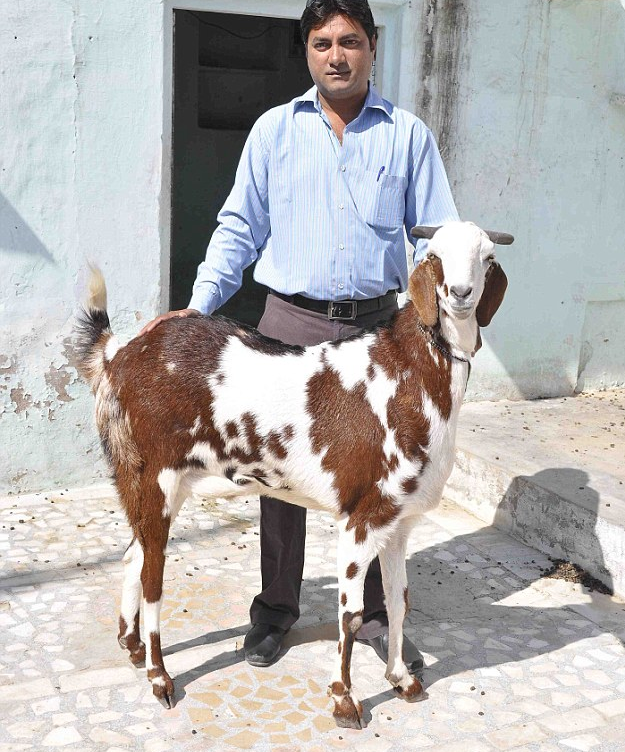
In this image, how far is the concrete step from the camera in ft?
15.8

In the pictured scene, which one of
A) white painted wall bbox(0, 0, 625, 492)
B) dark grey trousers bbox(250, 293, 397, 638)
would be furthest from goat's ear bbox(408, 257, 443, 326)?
white painted wall bbox(0, 0, 625, 492)

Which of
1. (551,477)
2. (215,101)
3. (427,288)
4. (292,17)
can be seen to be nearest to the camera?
(427,288)

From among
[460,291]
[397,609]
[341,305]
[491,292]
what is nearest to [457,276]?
[460,291]

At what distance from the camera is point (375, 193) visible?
3799mm

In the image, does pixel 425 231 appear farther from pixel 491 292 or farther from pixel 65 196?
pixel 65 196

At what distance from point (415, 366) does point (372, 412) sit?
0.22 meters

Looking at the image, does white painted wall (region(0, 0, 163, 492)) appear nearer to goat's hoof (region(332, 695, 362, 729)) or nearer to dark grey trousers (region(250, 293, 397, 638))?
dark grey trousers (region(250, 293, 397, 638))

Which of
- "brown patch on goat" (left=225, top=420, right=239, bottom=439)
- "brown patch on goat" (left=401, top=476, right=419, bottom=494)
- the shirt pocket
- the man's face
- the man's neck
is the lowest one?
"brown patch on goat" (left=401, top=476, right=419, bottom=494)

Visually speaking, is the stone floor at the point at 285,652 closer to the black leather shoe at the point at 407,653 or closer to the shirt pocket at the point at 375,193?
the black leather shoe at the point at 407,653

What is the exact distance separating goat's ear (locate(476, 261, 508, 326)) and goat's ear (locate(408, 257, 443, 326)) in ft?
0.61

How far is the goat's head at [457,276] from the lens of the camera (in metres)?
3.10

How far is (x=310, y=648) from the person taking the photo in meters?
4.07

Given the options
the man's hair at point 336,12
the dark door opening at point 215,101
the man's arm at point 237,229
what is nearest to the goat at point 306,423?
the man's arm at point 237,229

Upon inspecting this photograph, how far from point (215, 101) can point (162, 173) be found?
5206 millimetres
